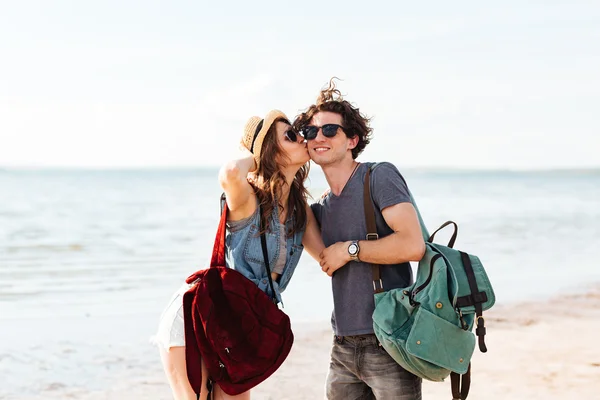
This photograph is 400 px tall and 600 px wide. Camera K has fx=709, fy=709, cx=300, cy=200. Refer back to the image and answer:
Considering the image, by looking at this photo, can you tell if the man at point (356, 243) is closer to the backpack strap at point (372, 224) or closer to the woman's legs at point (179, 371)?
the backpack strap at point (372, 224)

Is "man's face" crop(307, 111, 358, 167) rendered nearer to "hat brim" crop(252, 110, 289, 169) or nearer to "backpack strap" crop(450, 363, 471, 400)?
"hat brim" crop(252, 110, 289, 169)

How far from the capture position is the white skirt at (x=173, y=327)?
3.31m

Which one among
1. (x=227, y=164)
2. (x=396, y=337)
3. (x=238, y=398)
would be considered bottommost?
(x=238, y=398)

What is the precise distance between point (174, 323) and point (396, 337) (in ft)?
3.44

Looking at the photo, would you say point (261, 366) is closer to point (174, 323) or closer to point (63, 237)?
point (174, 323)

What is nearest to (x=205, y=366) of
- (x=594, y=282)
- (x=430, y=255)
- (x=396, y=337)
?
(x=396, y=337)

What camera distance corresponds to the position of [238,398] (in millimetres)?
3424

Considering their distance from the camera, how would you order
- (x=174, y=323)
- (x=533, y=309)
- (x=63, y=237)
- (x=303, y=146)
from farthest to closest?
1. (x=63, y=237)
2. (x=533, y=309)
3. (x=303, y=146)
4. (x=174, y=323)

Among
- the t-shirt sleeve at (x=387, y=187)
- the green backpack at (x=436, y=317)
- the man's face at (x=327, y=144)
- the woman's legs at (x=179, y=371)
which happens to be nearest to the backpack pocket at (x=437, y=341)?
the green backpack at (x=436, y=317)

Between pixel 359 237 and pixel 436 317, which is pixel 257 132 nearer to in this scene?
pixel 359 237

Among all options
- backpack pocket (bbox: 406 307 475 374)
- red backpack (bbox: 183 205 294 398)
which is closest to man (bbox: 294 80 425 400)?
backpack pocket (bbox: 406 307 475 374)

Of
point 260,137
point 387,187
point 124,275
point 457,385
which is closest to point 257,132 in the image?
point 260,137

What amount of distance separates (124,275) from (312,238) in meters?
8.22

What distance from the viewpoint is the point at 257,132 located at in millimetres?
3605
